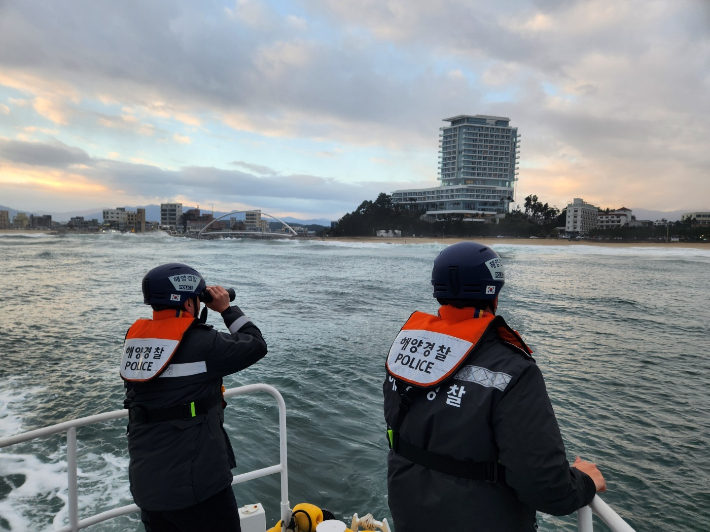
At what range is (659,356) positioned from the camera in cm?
1237

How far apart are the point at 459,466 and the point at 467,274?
700mm

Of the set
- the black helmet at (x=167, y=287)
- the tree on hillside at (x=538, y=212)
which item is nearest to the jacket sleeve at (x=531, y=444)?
the black helmet at (x=167, y=287)

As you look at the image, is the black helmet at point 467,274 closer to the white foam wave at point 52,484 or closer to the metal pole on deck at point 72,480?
the metal pole on deck at point 72,480

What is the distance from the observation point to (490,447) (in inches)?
58.3

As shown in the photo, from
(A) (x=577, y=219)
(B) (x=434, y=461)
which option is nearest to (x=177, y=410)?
(B) (x=434, y=461)

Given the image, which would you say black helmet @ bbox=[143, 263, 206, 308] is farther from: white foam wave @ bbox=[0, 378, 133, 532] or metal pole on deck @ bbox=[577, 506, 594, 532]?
white foam wave @ bbox=[0, 378, 133, 532]

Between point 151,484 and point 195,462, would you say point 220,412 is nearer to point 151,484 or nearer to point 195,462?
point 195,462

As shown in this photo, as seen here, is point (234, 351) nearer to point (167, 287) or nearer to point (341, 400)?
point (167, 287)

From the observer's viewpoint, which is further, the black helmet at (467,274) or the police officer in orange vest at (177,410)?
the police officer in orange vest at (177,410)

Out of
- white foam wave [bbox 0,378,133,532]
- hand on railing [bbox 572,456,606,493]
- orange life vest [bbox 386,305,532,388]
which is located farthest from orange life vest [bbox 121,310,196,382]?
white foam wave [bbox 0,378,133,532]

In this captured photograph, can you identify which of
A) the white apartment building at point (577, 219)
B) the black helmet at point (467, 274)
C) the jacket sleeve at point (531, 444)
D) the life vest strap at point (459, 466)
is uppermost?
the white apartment building at point (577, 219)

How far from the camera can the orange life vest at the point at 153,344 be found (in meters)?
2.17

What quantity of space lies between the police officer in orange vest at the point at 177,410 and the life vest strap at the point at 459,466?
110 cm

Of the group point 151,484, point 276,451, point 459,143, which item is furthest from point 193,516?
point 459,143
